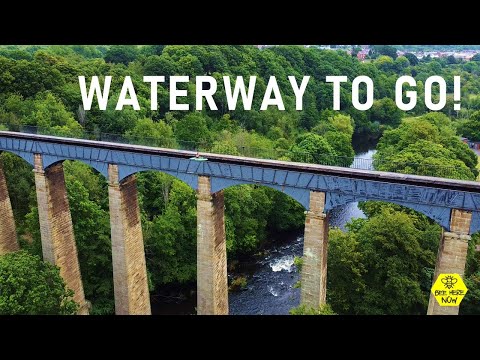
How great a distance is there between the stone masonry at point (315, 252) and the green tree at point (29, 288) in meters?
12.3

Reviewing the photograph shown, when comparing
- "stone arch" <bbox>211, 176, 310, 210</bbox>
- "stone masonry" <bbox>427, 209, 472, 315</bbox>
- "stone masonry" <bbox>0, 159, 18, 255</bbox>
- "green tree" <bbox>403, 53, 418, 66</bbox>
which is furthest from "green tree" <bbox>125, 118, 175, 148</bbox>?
"green tree" <bbox>403, 53, 418, 66</bbox>

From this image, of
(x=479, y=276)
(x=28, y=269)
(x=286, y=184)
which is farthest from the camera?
(x=479, y=276)

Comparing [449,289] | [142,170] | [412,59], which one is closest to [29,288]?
[142,170]

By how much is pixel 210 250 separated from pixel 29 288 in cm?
887

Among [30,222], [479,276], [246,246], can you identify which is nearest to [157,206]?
[246,246]

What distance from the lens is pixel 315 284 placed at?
20.2m

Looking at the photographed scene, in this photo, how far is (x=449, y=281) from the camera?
1781 cm

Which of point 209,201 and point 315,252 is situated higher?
point 209,201

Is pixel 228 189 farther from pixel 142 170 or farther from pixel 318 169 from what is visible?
pixel 318 169

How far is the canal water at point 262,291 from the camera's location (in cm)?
3050

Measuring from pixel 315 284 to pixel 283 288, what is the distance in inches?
503

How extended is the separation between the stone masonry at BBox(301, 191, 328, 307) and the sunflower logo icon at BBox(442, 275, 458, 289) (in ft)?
16.5

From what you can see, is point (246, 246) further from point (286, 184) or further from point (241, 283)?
point (286, 184)

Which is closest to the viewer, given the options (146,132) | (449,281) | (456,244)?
(456,244)
